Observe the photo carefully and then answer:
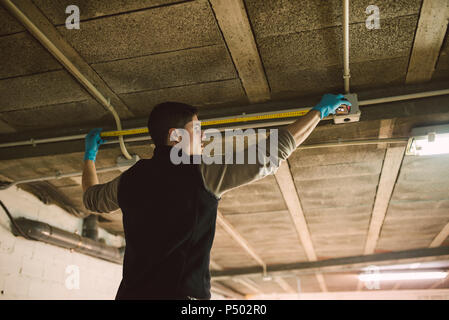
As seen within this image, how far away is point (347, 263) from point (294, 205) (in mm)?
3397

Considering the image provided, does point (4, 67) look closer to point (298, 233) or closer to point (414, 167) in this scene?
point (414, 167)

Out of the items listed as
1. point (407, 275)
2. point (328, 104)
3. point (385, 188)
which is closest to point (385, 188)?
point (385, 188)

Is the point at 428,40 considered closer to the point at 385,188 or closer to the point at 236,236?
the point at 385,188

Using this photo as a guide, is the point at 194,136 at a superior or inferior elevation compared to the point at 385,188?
inferior

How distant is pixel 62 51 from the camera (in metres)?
2.38

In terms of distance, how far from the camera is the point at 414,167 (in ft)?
12.1

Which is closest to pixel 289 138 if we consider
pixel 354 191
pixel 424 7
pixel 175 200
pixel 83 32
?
pixel 175 200

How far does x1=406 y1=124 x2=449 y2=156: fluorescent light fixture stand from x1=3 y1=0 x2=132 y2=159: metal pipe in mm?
2522

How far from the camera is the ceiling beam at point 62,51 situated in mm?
2045

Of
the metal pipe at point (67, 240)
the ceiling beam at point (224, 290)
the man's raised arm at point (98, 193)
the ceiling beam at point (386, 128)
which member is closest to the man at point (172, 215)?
the man's raised arm at point (98, 193)

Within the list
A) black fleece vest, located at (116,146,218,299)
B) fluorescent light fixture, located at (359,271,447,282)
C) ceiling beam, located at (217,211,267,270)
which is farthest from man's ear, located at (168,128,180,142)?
fluorescent light fixture, located at (359,271,447,282)

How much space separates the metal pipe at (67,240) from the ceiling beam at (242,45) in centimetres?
287

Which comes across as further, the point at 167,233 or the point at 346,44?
the point at 346,44
